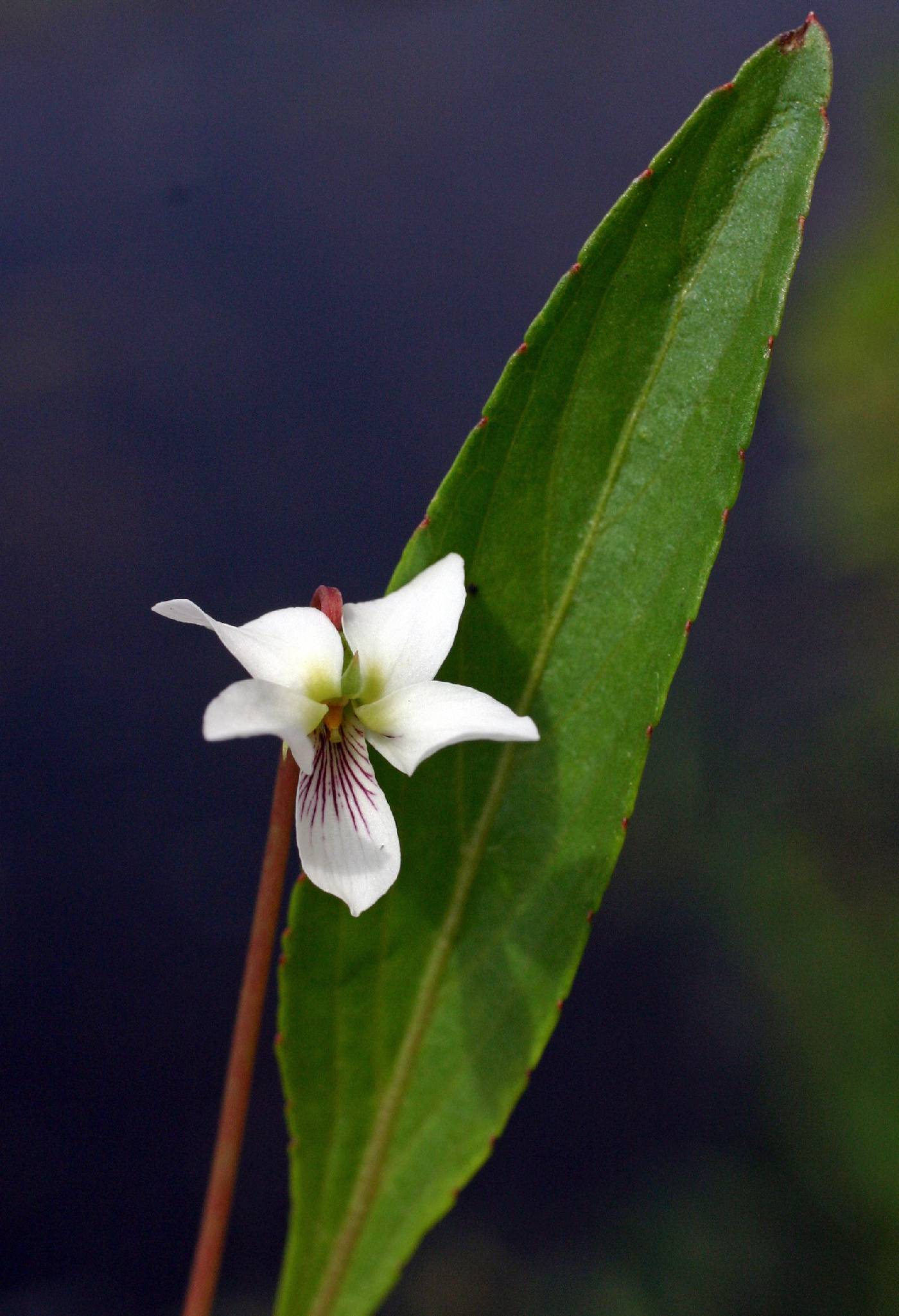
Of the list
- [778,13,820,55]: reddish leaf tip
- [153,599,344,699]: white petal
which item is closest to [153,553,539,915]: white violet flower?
[153,599,344,699]: white petal

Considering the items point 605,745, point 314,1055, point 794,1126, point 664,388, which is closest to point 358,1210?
point 314,1055

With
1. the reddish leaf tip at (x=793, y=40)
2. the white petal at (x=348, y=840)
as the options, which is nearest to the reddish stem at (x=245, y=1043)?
the white petal at (x=348, y=840)

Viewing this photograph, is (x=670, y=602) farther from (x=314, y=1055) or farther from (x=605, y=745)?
(x=314, y=1055)

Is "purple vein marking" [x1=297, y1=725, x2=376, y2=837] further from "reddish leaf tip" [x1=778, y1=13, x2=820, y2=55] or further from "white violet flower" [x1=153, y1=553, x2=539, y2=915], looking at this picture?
"reddish leaf tip" [x1=778, y1=13, x2=820, y2=55]

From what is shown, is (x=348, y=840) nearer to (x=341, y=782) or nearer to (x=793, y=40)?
(x=341, y=782)

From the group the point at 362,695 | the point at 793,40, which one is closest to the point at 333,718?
the point at 362,695

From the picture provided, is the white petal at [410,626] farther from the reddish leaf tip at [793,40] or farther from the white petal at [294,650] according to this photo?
the reddish leaf tip at [793,40]

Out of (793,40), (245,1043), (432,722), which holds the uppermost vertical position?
(793,40)
